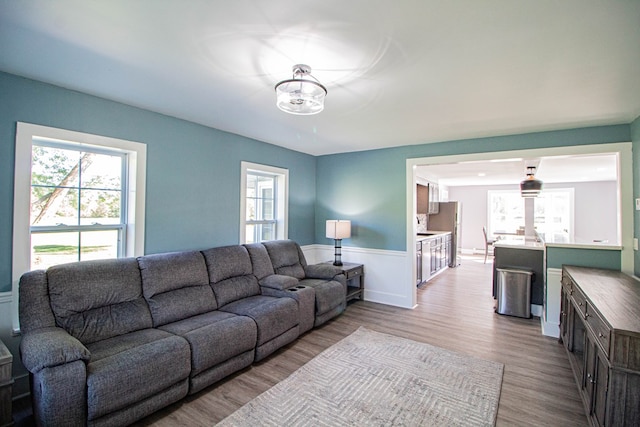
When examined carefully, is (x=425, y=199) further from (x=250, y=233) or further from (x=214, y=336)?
(x=214, y=336)

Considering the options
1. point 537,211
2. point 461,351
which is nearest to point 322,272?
point 461,351

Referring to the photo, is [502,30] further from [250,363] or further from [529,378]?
[250,363]

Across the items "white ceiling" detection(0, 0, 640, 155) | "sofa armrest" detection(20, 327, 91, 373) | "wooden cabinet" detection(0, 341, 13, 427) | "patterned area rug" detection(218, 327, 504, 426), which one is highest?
"white ceiling" detection(0, 0, 640, 155)

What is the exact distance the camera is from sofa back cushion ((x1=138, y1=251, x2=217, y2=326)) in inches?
109

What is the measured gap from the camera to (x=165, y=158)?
3.29 m

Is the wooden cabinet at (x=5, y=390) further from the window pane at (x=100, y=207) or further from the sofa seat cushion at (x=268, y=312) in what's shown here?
the sofa seat cushion at (x=268, y=312)

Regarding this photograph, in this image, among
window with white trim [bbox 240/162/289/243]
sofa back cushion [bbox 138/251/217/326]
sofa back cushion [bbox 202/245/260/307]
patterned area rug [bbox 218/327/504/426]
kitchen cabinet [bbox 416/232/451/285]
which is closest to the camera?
patterned area rug [bbox 218/327/504/426]

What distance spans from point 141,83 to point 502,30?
2.56 metres

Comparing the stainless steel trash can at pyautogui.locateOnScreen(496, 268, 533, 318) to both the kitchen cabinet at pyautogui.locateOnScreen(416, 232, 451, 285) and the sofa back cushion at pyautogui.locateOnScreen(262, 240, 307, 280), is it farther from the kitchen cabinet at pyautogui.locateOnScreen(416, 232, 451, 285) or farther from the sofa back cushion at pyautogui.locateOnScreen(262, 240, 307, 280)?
the sofa back cushion at pyautogui.locateOnScreen(262, 240, 307, 280)

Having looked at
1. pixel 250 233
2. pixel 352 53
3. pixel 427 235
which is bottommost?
pixel 427 235

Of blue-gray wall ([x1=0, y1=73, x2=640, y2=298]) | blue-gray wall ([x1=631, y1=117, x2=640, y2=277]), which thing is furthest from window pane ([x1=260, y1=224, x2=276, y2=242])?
blue-gray wall ([x1=631, y1=117, x2=640, y2=277])

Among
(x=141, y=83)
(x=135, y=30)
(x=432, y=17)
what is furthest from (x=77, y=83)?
(x=432, y=17)

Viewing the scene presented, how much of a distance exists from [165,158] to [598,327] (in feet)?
12.8

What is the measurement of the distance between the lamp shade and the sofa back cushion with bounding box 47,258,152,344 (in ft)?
8.92
